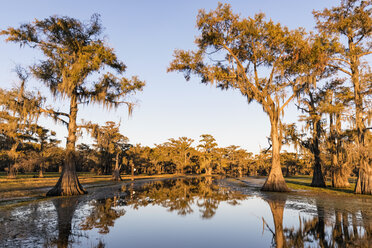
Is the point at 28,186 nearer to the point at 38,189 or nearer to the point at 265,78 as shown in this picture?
the point at 38,189

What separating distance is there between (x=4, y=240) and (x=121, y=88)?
14384 millimetres

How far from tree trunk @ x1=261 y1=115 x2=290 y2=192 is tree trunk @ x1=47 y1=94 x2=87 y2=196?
14962mm

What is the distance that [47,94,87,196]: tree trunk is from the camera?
1467 cm

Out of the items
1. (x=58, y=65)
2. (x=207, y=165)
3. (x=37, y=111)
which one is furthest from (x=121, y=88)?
(x=207, y=165)

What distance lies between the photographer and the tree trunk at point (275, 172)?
17784 millimetres

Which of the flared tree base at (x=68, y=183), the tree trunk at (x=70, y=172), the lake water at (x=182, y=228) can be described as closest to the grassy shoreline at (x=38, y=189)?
the flared tree base at (x=68, y=183)

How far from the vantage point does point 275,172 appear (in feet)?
60.7

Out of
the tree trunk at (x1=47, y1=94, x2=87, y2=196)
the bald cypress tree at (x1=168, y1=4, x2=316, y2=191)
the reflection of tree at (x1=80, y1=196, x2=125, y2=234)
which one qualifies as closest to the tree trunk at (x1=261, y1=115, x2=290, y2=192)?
the bald cypress tree at (x1=168, y1=4, x2=316, y2=191)

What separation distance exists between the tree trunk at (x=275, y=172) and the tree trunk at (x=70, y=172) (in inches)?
589

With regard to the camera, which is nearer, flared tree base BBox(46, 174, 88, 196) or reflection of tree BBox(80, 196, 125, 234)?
reflection of tree BBox(80, 196, 125, 234)

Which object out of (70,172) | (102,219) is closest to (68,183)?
(70,172)

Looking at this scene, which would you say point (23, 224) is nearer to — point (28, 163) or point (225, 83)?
point (225, 83)

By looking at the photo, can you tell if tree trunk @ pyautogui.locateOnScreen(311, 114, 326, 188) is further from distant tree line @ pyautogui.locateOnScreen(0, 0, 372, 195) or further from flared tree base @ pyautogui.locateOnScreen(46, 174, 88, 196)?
flared tree base @ pyautogui.locateOnScreen(46, 174, 88, 196)

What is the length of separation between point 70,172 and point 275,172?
54.6ft
